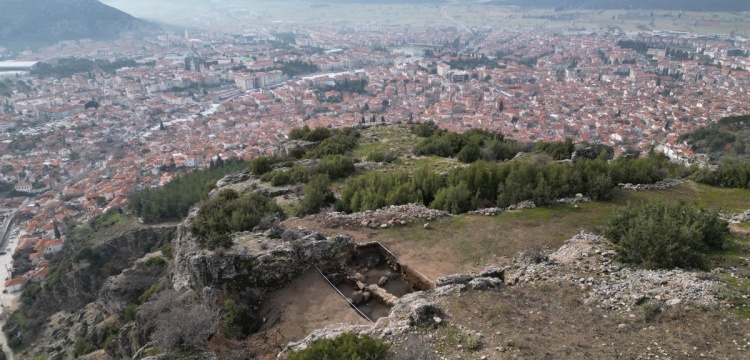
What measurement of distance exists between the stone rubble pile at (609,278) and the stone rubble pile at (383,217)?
3.55 meters

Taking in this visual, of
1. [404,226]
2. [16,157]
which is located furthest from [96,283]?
[16,157]

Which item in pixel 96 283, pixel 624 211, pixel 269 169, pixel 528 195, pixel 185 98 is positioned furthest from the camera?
pixel 185 98

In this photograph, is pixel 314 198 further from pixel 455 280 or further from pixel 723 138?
pixel 723 138

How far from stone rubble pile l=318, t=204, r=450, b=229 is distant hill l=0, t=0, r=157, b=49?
164917 mm

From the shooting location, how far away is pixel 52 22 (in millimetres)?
149625

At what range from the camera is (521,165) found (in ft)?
51.6

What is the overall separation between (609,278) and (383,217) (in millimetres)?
6247

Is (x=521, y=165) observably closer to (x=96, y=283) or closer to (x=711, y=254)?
(x=711, y=254)

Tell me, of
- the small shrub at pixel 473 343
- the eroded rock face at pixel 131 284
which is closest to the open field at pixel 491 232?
the small shrub at pixel 473 343

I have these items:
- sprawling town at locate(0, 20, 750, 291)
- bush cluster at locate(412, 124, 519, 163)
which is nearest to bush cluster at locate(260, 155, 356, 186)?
bush cluster at locate(412, 124, 519, 163)

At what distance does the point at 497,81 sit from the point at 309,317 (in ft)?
279

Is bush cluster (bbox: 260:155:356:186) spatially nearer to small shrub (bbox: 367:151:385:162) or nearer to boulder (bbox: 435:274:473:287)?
small shrub (bbox: 367:151:385:162)

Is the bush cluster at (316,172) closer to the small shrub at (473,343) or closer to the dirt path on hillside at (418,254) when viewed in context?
the dirt path on hillside at (418,254)

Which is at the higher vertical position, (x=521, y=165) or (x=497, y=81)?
(x=521, y=165)
